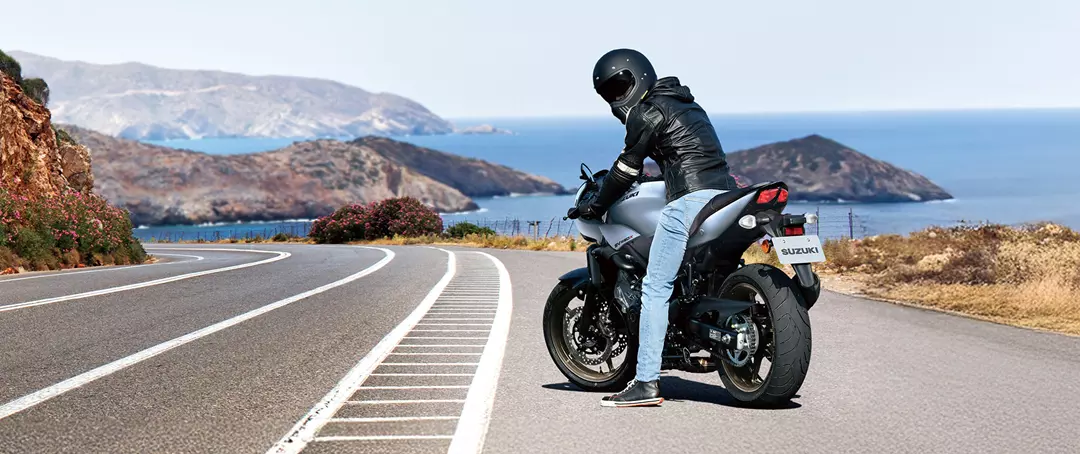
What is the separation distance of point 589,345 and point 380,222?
54915 mm

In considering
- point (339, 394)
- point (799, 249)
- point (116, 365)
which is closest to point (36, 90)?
point (116, 365)

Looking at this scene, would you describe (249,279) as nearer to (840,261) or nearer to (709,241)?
(840,261)

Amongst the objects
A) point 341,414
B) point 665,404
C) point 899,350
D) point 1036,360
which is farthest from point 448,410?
point 1036,360

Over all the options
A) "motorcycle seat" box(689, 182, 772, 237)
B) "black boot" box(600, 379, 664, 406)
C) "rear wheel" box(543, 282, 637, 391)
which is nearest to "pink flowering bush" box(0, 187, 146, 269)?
"rear wheel" box(543, 282, 637, 391)

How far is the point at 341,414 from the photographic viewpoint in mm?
5762

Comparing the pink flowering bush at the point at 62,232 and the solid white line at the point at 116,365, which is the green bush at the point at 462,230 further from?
the solid white line at the point at 116,365

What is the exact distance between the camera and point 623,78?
6.23 metres

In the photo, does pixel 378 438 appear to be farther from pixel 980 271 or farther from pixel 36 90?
pixel 36 90

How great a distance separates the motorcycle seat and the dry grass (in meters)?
6.23

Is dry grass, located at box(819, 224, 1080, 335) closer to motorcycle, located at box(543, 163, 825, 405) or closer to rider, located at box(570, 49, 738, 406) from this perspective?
motorcycle, located at box(543, 163, 825, 405)

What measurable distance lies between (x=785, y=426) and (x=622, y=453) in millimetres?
1105

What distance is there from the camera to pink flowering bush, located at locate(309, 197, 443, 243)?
59.0 meters

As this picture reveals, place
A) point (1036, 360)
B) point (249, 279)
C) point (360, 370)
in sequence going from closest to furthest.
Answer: point (360, 370), point (1036, 360), point (249, 279)

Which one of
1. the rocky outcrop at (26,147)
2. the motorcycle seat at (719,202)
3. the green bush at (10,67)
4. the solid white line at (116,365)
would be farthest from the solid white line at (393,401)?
the green bush at (10,67)
